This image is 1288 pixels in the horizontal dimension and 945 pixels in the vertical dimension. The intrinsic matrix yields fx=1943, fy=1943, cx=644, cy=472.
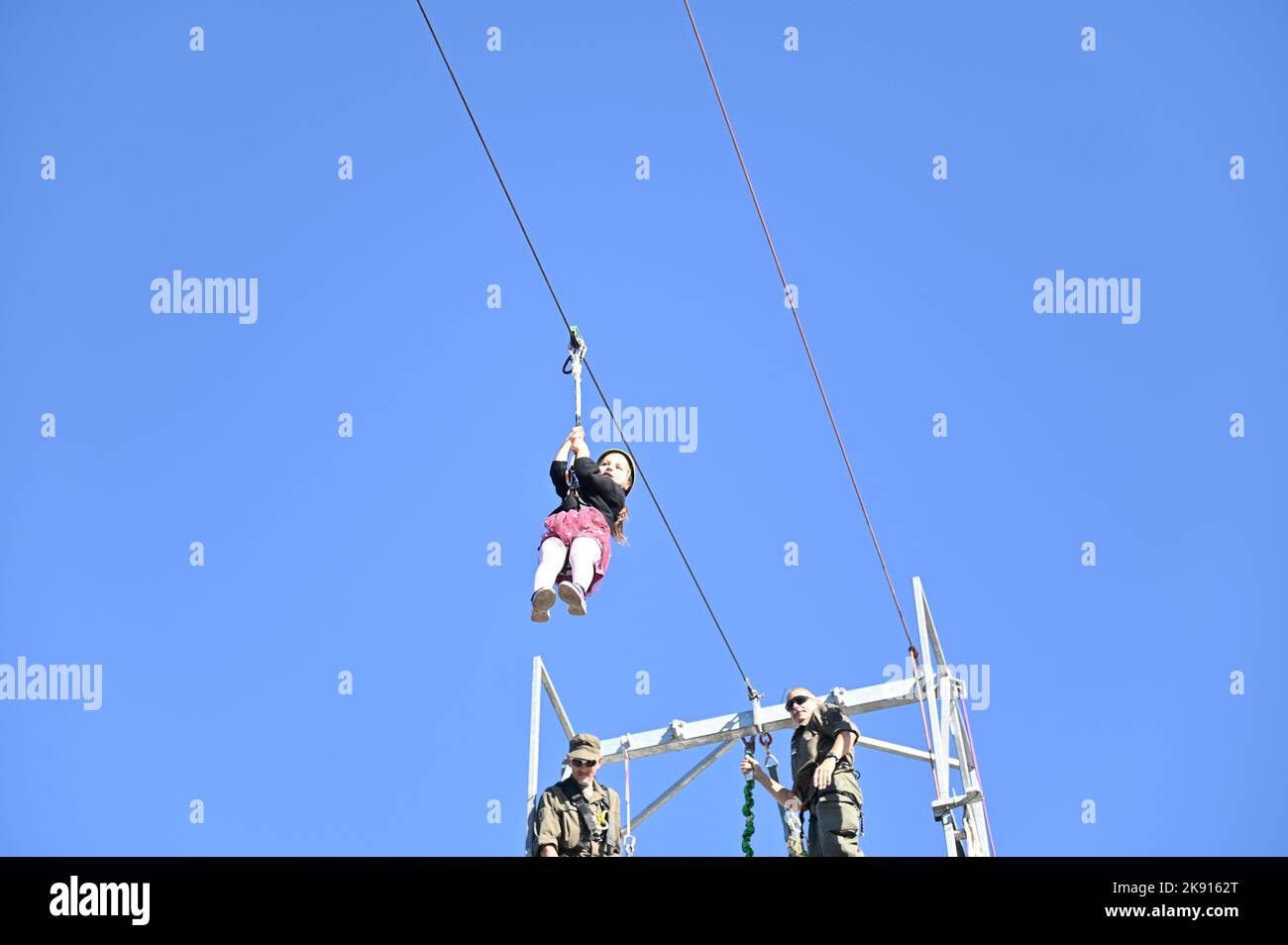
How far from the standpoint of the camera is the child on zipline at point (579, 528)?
10.8 meters

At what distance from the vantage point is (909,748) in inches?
451

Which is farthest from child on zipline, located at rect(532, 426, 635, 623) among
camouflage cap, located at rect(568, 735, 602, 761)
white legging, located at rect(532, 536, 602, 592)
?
camouflage cap, located at rect(568, 735, 602, 761)

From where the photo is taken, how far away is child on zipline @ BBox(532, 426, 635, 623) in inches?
427

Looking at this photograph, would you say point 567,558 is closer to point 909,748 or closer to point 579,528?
point 579,528

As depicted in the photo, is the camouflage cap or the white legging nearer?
the camouflage cap
